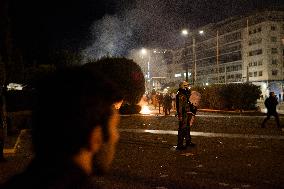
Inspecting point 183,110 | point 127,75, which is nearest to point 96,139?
point 183,110

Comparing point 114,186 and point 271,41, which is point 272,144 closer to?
point 114,186

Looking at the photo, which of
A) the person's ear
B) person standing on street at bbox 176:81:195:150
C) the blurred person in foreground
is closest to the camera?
the blurred person in foreground

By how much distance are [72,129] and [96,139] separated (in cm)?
10

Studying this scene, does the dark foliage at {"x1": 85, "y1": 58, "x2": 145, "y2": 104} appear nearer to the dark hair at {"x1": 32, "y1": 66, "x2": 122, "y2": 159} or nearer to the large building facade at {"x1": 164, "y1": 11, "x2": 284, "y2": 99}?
the dark hair at {"x1": 32, "y1": 66, "x2": 122, "y2": 159}

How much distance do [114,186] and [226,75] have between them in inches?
4124

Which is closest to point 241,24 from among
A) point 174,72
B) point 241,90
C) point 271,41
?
point 271,41

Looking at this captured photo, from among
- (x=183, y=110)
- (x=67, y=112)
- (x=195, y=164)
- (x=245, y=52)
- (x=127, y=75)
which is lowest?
(x=195, y=164)

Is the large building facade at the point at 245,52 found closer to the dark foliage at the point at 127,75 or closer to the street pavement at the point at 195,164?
the dark foliage at the point at 127,75

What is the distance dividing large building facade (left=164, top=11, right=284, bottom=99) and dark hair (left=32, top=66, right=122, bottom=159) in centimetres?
6879

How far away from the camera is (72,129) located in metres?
1.59

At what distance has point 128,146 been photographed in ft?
42.9

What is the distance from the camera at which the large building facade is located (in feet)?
295

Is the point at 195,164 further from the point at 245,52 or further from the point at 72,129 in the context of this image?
the point at 245,52

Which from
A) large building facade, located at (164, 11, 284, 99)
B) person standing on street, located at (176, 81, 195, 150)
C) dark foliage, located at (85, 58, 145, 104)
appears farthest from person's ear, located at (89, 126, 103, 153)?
large building facade, located at (164, 11, 284, 99)
